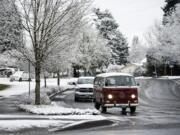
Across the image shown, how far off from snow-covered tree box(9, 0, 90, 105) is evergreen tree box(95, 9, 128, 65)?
80944 millimetres

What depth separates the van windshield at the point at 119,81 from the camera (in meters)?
25.7

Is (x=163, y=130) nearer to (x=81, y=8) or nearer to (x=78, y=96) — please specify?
(x=81, y=8)

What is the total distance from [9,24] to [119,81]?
6799 millimetres

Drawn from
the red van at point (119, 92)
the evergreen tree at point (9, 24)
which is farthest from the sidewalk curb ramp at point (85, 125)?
the evergreen tree at point (9, 24)

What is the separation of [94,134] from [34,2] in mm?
12774

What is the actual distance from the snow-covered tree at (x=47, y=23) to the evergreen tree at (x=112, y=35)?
8094cm

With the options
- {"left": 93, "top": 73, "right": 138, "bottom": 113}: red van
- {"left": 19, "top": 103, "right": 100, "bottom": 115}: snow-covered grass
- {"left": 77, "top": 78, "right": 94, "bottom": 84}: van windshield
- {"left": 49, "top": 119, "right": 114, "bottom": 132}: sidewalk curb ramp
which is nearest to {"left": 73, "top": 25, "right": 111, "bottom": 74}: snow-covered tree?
{"left": 77, "top": 78, "right": 94, "bottom": 84}: van windshield

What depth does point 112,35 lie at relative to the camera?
112m

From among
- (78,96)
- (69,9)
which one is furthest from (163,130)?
(78,96)

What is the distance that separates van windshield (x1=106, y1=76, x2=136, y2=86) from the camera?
25.7m

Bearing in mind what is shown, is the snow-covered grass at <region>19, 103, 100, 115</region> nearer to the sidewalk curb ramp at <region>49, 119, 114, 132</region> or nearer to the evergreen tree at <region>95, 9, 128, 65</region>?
the sidewalk curb ramp at <region>49, 119, 114, 132</region>

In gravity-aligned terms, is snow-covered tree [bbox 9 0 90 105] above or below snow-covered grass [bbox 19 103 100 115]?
above

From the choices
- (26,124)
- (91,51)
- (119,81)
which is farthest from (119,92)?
(91,51)

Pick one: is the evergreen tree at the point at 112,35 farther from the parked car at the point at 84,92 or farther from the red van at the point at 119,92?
the red van at the point at 119,92
